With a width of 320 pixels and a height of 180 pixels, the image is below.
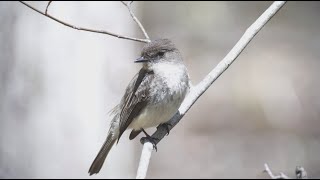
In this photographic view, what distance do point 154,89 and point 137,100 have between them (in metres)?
0.10

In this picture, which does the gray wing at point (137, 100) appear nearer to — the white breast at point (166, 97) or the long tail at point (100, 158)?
the white breast at point (166, 97)

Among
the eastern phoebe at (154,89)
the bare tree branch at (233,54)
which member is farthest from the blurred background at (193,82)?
the bare tree branch at (233,54)

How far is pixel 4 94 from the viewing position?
5074 millimetres

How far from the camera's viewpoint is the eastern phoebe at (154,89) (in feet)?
12.3

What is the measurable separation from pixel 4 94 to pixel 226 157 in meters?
2.06

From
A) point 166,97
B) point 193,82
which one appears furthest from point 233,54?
point 193,82

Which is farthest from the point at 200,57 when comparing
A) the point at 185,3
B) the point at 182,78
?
the point at 182,78

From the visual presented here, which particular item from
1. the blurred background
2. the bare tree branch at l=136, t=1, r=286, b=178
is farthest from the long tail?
the blurred background

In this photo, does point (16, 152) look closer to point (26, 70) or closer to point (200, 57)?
point (26, 70)

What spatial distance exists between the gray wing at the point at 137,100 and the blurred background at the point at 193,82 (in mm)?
1352

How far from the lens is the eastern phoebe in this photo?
12.3 feet

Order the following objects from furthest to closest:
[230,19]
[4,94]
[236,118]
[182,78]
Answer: [230,19]
[236,118]
[4,94]
[182,78]

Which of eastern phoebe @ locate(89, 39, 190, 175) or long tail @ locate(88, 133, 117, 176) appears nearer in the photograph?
eastern phoebe @ locate(89, 39, 190, 175)

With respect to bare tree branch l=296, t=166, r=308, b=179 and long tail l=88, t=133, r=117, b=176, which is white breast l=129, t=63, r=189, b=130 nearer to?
long tail l=88, t=133, r=117, b=176
